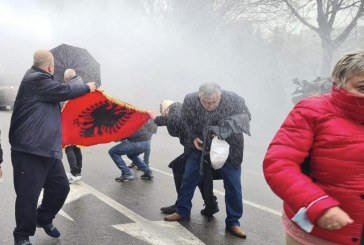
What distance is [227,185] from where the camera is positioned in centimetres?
462

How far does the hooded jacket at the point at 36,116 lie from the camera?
3.68 meters

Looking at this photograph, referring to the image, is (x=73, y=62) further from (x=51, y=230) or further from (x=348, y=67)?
(x=348, y=67)

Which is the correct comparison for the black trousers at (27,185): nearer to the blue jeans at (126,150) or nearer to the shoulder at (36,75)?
the shoulder at (36,75)

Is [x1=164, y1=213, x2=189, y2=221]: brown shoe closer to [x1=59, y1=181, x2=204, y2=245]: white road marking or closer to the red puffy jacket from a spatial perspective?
[x1=59, y1=181, x2=204, y2=245]: white road marking

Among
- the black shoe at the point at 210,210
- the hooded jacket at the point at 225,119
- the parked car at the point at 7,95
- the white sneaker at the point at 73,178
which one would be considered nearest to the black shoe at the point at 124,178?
the white sneaker at the point at 73,178

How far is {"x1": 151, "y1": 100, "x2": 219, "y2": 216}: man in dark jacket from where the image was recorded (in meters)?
4.80

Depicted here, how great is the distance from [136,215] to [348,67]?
364 centimetres

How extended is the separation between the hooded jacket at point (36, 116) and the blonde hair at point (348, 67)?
2435 millimetres

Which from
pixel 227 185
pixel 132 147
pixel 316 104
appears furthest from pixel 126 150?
pixel 316 104

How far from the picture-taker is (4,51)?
2761cm

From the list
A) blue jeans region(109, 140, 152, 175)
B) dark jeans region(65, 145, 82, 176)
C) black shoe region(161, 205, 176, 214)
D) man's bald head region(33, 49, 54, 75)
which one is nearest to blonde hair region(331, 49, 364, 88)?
man's bald head region(33, 49, 54, 75)

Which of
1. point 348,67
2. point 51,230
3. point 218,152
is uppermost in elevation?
point 348,67

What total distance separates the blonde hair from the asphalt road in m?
2.70

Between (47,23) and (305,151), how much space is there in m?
24.9
